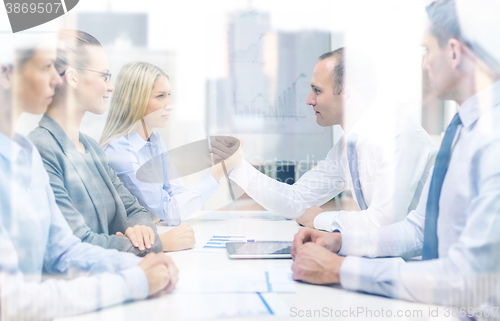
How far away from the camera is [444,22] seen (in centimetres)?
97

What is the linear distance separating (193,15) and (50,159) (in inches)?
33.0

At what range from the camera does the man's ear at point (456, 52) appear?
36.3 inches

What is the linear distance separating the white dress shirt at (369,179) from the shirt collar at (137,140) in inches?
16.0

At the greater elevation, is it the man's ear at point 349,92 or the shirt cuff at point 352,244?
the man's ear at point 349,92

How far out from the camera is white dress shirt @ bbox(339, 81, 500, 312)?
783 mm

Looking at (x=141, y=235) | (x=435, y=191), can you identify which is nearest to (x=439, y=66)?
(x=435, y=191)

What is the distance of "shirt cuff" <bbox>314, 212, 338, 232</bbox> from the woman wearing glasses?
1.90 feet

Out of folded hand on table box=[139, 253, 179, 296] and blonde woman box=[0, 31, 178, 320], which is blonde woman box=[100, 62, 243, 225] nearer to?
blonde woman box=[0, 31, 178, 320]

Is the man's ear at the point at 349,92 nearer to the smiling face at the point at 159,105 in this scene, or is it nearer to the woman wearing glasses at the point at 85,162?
the smiling face at the point at 159,105

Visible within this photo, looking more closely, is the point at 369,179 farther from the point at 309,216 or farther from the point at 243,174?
the point at 243,174

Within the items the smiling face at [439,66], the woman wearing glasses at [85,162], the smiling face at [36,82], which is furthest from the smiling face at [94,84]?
the smiling face at [439,66]

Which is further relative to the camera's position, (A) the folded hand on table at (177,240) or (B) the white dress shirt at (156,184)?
(B) the white dress shirt at (156,184)

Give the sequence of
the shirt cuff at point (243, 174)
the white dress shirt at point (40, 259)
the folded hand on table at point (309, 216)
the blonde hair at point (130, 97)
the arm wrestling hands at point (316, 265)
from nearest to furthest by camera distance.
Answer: the white dress shirt at point (40, 259)
the arm wrestling hands at point (316, 265)
the blonde hair at point (130, 97)
the folded hand on table at point (309, 216)
the shirt cuff at point (243, 174)

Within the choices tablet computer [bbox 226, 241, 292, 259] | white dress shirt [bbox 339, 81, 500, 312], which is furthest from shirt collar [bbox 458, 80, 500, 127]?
tablet computer [bbox 226, 241, 292, 259]
